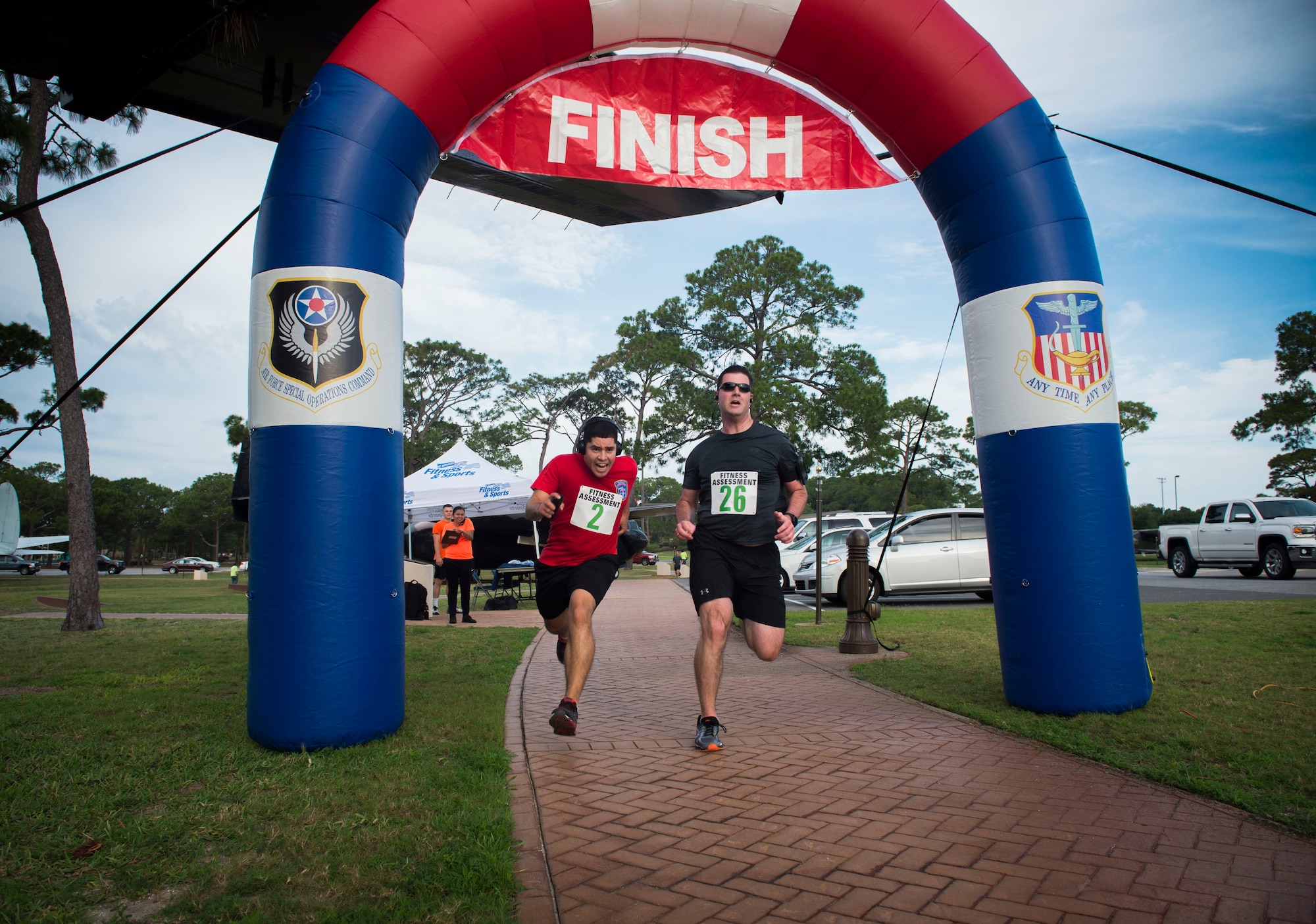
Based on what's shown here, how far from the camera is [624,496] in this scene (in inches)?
207

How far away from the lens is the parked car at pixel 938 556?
13680 mm

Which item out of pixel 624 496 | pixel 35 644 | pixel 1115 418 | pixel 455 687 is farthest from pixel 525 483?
pixel 1115 418

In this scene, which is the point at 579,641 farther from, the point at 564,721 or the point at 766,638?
the point at 766,638

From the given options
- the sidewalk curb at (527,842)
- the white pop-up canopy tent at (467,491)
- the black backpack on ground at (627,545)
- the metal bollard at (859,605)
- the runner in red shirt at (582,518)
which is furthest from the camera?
the white pop-up canopy tent at (467,491)

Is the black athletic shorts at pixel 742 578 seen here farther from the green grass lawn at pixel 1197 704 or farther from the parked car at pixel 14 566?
the parked car at pixel 14 566

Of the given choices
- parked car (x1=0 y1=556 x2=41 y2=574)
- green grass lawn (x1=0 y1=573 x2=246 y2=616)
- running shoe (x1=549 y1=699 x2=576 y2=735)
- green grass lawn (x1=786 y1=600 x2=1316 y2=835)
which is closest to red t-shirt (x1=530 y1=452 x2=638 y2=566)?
running shoe (x1=549 y1=699 x2=576 y2=735)

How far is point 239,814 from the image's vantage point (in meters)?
3.31

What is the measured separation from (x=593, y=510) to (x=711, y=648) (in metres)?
1.12

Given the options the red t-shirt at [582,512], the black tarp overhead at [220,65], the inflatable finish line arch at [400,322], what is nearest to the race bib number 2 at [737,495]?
the red t-shirt at [582,512]

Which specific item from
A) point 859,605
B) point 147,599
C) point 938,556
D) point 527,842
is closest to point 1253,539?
point 938,556

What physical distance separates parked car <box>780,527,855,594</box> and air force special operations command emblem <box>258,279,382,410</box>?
40.2 ft

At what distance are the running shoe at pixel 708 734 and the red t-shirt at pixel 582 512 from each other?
48.5 inches

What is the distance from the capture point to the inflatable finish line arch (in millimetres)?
4461

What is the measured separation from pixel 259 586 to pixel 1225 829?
182 inches
